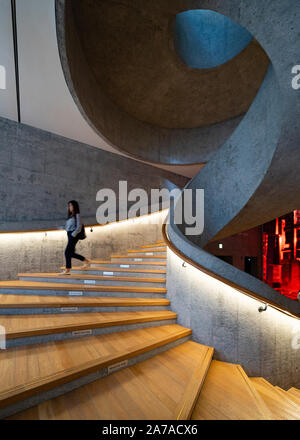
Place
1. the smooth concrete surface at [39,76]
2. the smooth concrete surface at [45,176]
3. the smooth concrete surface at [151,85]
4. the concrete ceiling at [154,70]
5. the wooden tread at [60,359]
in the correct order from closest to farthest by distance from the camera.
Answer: the wooden tread at [60,359] → the smooth concrete surface at [39,76] → the smooth concrete surface at [151,85] → the concrete ceiling at [154,70] → the smooth concrete surface at [45,176]

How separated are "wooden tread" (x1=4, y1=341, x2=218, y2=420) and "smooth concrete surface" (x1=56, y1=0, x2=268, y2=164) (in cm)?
486

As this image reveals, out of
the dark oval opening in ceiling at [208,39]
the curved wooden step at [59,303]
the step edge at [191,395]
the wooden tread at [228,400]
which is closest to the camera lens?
the step edge at [191,395]

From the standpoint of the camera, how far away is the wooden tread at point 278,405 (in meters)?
2.09

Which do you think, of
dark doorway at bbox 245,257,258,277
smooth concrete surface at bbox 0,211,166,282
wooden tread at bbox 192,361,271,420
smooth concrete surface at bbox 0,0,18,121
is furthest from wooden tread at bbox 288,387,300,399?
dark doorway at bbox 245,257,258,277

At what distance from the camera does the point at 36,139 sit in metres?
5.95

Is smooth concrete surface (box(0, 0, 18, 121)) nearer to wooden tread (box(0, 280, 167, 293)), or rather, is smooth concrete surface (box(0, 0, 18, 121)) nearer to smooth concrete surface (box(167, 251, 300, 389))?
wooden tread (box(0, 280, 167, 293))

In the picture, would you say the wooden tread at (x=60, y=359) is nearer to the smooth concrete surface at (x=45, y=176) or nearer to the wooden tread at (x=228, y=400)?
the wooden tread at (x=228, y=400)

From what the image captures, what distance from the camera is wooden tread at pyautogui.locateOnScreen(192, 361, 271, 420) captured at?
1802 millimetres

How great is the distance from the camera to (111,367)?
6.60ft

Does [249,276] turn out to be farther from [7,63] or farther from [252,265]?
[252,265]

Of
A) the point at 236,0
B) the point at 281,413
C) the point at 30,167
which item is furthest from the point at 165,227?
the point at 30,167

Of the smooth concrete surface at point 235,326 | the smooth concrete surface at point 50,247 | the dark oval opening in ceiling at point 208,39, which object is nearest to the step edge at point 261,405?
the smooth concrete surface at point 235,326

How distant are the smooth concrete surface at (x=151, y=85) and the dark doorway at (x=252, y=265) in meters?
6.97
